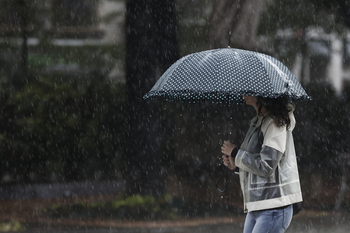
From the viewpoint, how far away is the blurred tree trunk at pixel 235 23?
10.5 meters

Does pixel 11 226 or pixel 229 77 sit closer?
pixel 229 77

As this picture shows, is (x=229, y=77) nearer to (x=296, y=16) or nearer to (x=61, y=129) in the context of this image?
(x=61, y=129)

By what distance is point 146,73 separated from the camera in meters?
10.1

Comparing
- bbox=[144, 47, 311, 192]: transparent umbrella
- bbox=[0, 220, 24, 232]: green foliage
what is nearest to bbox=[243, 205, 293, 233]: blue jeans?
bbox=[144, 47, 311, 192]: transparent umbrella

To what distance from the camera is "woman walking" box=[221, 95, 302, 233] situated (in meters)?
3.78

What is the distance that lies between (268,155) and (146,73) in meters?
6.50

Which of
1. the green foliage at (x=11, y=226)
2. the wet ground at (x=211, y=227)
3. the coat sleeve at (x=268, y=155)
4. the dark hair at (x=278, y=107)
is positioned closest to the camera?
the coat sleeve at (x=268, y=155)

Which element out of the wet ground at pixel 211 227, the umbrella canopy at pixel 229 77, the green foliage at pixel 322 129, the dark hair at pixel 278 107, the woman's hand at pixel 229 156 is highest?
the umbrella canopy at pixel 229 77

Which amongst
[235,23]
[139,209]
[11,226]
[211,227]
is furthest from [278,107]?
[235,23]

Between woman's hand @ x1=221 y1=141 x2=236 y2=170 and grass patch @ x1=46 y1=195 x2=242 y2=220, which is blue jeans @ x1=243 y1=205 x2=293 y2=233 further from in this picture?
grass patch @ x1=46 y1=195 x2=242 y2=220

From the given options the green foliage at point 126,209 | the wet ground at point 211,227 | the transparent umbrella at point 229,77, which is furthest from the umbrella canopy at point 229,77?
the green foliage at point 126,209

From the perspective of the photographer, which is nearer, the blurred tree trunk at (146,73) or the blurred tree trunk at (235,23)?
the blurred tree trunk at (146,73)

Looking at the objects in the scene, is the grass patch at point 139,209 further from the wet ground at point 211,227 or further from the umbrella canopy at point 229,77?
the umbrella canopy at point 229,77

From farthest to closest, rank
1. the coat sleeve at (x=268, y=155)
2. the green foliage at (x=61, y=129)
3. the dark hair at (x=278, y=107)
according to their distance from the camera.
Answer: the green foliage at (x=61, y=129), the dark hair at (x=278, y=107), the coat sleeve at (x=268, y=155)
